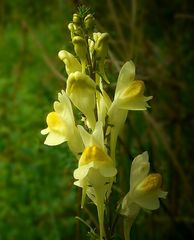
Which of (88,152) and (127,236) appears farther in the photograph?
(127,236)

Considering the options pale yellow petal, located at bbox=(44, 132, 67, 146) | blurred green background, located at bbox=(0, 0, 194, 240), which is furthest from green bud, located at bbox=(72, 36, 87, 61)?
blurred green background, located at bbox=(0, 0, 194, 240)

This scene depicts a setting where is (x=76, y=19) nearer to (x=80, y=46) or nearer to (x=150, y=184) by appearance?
(x=80, y=46)

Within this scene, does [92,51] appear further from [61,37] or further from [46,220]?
[61,37]

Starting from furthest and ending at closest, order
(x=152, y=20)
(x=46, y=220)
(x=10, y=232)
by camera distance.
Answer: (x=152, y=20)
(x=46, y=220)
(x=10, y=232)

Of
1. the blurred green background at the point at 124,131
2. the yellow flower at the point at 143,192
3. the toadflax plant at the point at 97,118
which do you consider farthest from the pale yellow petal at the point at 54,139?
the blurred green background at the point at 124,131

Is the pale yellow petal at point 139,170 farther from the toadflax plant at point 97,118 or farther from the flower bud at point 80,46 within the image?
the flower bud at point 80,46

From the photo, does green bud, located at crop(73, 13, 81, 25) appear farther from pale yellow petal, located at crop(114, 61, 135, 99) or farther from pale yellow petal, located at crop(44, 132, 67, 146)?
pale yellow petal, located at crop(44, 132, 67, 146)

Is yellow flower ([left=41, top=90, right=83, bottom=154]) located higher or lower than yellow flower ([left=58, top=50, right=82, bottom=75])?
lower

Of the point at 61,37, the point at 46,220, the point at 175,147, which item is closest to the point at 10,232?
the point at 46,220
